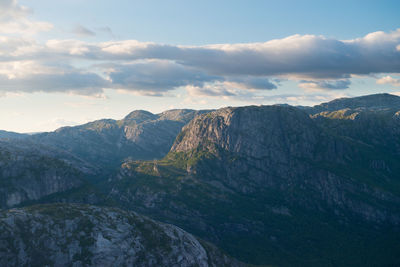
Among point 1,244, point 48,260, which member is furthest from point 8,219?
point 48,260

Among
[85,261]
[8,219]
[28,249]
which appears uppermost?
[8,219]

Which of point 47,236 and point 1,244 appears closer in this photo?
point 1,244

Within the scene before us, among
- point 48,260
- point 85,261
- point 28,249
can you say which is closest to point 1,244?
point 28,249

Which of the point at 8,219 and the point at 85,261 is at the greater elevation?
the point at 8,219

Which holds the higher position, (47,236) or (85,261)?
(47,236)

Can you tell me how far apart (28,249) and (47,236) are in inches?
544

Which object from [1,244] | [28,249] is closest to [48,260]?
[28,249]

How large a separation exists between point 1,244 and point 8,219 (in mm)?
19409

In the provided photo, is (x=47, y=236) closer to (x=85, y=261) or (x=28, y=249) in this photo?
(x=28, y=249)

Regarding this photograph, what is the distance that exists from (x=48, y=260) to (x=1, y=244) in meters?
26.3

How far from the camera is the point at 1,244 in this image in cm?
18200

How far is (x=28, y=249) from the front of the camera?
187m

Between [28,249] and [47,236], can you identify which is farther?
[47,236]

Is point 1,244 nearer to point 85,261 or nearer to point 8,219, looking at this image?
point 8,219
